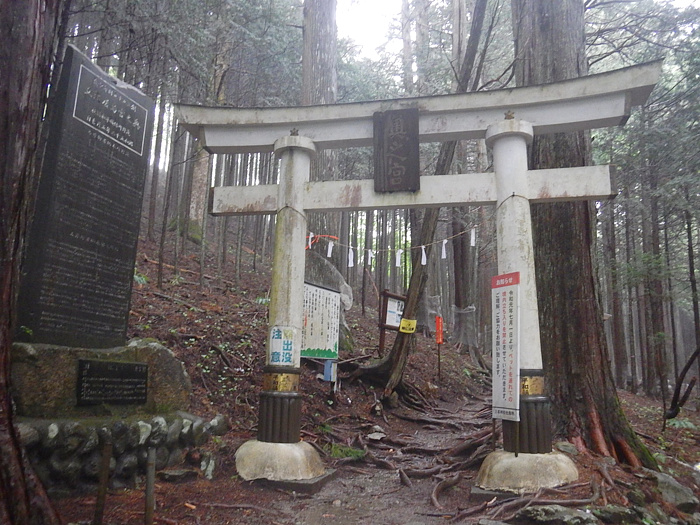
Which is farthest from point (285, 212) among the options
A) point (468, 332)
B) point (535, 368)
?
point (468, 332)

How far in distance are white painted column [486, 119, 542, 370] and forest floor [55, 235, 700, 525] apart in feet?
4.56

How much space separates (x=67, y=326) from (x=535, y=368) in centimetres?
461

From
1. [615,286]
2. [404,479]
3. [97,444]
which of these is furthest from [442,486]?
[615,286]

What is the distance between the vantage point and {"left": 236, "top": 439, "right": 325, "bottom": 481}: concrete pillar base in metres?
5.27

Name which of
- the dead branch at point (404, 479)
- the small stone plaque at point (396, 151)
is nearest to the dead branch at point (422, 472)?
the dead branch at point (404, 479)

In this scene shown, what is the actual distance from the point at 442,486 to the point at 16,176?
4882mm

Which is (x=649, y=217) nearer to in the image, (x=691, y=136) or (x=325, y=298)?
(x=691, y=136)

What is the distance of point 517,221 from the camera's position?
5.33 metres

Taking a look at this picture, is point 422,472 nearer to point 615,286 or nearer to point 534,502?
point 534,502

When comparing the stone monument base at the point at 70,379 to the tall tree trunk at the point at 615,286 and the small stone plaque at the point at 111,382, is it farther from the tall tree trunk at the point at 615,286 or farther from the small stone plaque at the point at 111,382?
the tall tree trunk at the point at 615,286

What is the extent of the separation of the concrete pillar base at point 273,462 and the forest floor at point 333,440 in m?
0.12

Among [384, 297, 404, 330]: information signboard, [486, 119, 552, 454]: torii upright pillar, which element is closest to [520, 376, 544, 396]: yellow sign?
[486, 119, 552, 454]: torii upright pillar

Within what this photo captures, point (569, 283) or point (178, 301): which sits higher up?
point (569, 283)

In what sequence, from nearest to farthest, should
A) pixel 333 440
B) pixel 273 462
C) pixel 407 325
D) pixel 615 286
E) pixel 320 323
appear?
pixel 273 462 → pixel 333 440 → pixel 320 323 → pixel 407 325 → pixel 615 286
